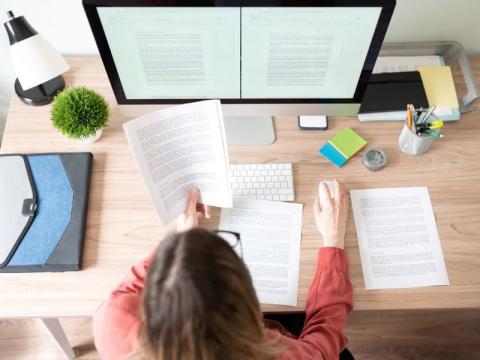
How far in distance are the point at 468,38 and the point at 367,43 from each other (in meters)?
0.58

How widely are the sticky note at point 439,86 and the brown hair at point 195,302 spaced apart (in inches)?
34.4

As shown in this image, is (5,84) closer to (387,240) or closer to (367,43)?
(367,43)

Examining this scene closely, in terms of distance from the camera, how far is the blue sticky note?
1086mm

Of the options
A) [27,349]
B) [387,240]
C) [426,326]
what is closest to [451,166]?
[387,240]

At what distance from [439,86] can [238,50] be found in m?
0.65

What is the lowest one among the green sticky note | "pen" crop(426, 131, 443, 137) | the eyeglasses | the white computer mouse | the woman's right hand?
the eyeglasses

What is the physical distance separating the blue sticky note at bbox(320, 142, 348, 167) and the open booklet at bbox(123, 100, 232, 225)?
0.30 meters

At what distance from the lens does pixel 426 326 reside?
61.1 inches

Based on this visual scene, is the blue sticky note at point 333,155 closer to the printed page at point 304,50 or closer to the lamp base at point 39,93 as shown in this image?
the printed page at point 304,50

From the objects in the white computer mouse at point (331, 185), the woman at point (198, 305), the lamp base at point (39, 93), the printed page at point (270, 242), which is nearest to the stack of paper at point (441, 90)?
the white computer mouse at point (331, 185)

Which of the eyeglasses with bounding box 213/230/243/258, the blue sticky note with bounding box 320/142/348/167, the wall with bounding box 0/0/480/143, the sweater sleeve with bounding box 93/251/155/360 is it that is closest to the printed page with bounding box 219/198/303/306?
the eyeglasses with bounding box 213/230/243/258

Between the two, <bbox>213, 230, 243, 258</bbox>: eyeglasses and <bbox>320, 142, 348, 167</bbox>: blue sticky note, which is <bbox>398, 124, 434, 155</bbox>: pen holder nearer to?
<bbox>320, 142, 348, 167</bbox>: blue sticky note

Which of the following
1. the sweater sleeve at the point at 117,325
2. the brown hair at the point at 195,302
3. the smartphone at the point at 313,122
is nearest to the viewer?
the brown hair at the point at 195,302

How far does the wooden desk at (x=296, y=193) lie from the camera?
930mm
